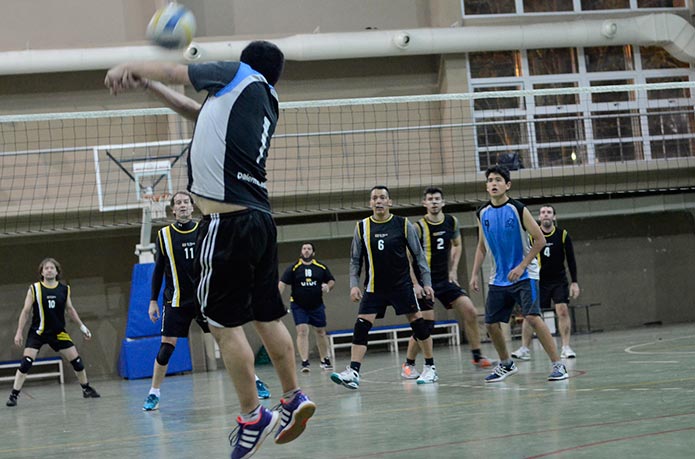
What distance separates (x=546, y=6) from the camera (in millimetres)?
19656

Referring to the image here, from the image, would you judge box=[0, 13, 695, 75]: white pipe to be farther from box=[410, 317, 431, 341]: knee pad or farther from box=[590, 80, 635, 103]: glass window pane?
box=[410, 317, 431, 341]: knee pad

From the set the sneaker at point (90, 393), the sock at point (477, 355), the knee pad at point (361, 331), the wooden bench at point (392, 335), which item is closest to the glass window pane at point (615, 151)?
the wooden bench at point (392, 335)

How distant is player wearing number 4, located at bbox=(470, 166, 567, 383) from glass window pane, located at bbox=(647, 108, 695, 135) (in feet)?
40.8

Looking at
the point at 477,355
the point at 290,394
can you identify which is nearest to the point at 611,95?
the point at 477,355

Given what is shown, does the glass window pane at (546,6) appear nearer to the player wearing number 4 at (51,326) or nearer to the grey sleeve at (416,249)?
the grey sleeve at (416,249)

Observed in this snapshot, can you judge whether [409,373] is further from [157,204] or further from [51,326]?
[157,204]

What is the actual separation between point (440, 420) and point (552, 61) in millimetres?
15118

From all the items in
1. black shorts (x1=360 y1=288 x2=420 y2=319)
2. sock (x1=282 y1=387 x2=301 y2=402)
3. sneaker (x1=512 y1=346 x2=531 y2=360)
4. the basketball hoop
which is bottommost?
sneaker (x1=512 y1=346 x2=531 y2=360)

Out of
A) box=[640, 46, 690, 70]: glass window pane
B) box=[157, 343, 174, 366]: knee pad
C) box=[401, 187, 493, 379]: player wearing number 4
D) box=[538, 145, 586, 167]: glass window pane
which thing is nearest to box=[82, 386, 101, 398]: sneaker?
box=[157, 343, 174, 366]: knee pad

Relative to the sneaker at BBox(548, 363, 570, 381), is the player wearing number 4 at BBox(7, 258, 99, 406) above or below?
above

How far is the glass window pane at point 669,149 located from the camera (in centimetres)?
1936

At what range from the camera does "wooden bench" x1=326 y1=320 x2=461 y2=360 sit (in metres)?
17.6

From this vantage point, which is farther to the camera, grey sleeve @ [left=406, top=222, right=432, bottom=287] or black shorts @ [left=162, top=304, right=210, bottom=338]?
grey sleeve @ [left=406, top=222, right=432, bottom=287]

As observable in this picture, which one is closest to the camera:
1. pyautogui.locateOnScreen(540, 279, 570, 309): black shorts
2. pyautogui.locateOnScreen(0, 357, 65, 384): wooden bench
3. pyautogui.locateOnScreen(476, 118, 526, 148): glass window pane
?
pyautogui.locateOnScreen(540, 279, 570, 309): black shorts
